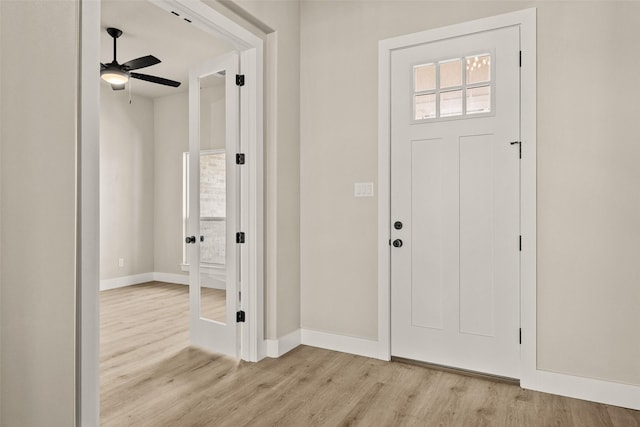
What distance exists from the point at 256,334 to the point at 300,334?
1.71 feet

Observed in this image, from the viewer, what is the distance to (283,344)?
3.17 meters

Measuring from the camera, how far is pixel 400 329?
3025mm

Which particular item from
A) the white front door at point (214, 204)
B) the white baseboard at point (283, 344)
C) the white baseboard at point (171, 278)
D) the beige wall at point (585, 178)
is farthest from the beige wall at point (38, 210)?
the white baseboard at point (171, 278)

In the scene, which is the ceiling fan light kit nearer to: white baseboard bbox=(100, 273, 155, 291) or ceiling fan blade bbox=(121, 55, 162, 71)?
ceiling fan blade bbox=(121, 55, 162, 71)

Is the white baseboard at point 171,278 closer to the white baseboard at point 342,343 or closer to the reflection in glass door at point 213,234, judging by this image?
the reflection in glass door at point 213,234

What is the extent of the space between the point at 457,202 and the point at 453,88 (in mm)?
818

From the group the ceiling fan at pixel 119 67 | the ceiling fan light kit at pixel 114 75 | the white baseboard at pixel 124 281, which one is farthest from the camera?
the white baseboard at pixel 124 281

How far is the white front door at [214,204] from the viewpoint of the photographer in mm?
3062

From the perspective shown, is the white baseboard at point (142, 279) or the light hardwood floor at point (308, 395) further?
the white baseboard at point (142, 279)

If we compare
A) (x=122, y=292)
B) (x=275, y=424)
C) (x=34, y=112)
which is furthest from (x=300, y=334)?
(x=122, y=292)

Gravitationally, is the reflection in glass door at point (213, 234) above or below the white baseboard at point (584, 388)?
above

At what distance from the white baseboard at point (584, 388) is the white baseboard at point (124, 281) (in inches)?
216

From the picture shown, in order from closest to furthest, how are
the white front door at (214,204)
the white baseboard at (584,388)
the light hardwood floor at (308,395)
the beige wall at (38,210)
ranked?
the beige wall at (38,210), the light hardwood floor at (308,395), the white baseboard at (584,388), the white front door at (214,204)

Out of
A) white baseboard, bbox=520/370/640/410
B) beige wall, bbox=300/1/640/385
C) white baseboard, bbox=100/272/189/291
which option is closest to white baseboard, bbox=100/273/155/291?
white baseboard, bbox=100/272/189/291
